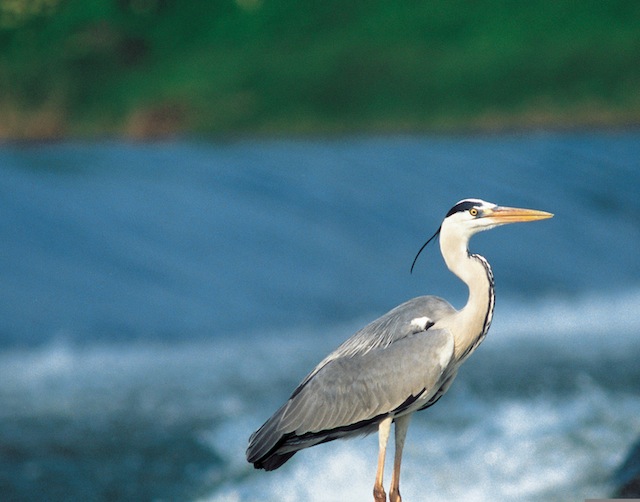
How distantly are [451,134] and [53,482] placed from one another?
298cm

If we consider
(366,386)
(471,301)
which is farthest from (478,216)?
(366,386)

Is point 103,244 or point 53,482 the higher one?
point 103,244

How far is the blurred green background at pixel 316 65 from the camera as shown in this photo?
22.3ft

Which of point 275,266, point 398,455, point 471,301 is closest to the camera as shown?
point 471,301

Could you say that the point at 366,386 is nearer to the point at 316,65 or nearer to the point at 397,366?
the point at 397,366

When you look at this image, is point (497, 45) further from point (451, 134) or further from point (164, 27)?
point (164, 27)

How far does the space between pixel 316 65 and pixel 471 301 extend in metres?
3.88

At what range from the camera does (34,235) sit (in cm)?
661

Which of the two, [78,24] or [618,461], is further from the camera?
[78,24]

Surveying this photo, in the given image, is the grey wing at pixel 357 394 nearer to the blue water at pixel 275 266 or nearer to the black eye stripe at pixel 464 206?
the black eye stripe at pixel 464 206

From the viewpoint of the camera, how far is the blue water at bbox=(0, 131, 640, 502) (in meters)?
6.45

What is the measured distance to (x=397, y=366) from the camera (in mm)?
3162

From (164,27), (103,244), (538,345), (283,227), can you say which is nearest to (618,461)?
(538,345)

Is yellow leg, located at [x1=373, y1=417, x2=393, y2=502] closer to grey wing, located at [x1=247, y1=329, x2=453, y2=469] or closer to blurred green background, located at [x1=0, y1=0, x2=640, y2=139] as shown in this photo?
grey wing, located at [x1=247, y1=329, x2=453, y2=469]
